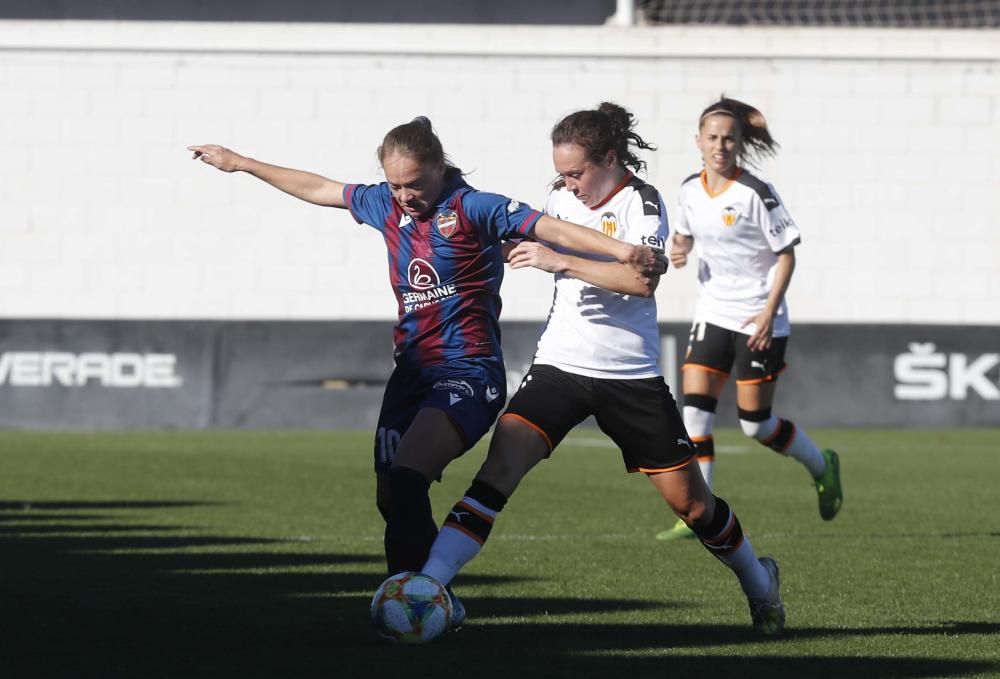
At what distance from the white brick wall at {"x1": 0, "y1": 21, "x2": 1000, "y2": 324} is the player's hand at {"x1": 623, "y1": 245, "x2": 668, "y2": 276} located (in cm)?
1479

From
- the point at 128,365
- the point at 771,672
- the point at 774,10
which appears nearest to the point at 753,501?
the point at 771,672

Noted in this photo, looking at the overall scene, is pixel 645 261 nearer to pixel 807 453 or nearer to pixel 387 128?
pixel 807 453

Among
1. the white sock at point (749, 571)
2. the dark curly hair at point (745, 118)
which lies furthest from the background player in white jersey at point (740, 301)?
the white sock at point (749, 571)

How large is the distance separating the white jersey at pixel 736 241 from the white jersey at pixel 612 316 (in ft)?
11.1

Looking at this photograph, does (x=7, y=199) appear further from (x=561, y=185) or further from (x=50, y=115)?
(x=561, y=185)

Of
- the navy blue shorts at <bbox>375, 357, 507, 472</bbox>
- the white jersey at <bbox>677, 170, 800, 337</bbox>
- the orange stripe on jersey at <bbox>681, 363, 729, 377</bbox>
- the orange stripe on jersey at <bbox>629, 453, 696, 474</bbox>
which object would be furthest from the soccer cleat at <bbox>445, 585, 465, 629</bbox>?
the white jersey at <bbox>677, 170, 800, 337</bbox>

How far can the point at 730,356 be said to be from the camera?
9.88 metres

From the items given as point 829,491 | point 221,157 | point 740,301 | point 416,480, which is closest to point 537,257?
point 416,480

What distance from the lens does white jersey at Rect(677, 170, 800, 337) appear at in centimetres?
958

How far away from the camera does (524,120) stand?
20.6 m

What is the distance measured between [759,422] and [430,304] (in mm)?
4032

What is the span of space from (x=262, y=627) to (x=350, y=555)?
2381 millimetres

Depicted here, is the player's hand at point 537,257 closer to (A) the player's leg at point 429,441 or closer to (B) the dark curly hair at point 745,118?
(A) the player's leg at point 429,441

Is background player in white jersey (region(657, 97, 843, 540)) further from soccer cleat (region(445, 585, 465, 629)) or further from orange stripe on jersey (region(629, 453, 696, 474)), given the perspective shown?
soccer cleat (region(445, 585, 465, 629))
